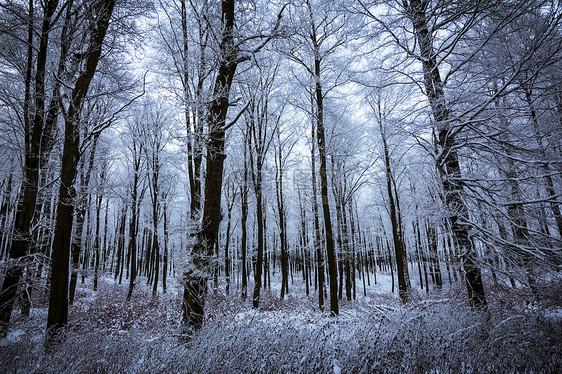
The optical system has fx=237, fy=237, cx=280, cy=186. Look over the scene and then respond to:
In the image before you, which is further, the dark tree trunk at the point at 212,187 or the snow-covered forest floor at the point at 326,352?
the dark tree trunk at the point at 212,187

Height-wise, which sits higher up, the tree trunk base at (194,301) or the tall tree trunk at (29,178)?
the tall tree trunk at (29,178)

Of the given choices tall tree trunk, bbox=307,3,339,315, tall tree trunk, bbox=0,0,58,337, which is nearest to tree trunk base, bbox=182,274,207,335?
tall tree trunk, bbox=0,0,58,337

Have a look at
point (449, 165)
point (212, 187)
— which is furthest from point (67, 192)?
point (449, 165)

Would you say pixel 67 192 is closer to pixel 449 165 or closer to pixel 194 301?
pixel 194 301

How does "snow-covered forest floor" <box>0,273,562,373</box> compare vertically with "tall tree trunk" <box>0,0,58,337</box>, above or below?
below

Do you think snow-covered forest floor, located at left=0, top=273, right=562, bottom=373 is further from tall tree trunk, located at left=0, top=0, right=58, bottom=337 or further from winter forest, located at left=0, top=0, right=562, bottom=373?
tall tree trunk, located at left=0, top=0, right=58, bottom=337

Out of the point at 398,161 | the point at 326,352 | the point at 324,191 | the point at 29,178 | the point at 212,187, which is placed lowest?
the point at 326,352

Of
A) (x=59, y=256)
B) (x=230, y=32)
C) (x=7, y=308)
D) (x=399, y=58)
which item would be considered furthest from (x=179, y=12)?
(x=7, y=308)

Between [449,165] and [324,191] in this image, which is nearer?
[449,165]

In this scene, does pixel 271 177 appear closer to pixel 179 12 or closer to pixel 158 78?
pixel 158 78

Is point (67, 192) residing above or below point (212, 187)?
above

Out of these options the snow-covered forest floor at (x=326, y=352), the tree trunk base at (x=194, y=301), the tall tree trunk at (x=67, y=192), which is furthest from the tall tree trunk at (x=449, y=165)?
the tall tree trunk at (x=67, y=192)

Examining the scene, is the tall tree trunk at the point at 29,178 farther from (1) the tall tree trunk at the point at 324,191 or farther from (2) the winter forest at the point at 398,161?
(1) the tall tree trunk at the point at 324,191

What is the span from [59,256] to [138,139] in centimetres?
1040
